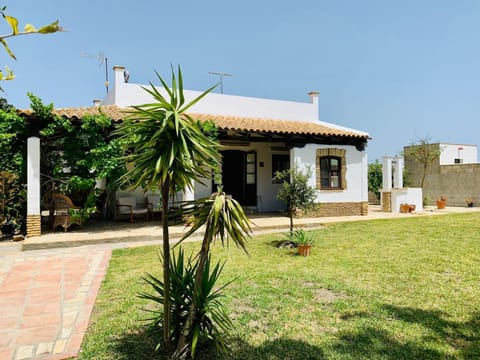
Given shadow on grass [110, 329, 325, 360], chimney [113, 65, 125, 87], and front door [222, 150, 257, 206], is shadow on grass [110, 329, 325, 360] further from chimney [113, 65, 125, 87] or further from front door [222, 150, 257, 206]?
chimney [113, 65, 125, 87]

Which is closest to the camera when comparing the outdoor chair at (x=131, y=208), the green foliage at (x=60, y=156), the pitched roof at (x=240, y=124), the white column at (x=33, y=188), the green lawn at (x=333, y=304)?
the green lawn at (x=333, y=304)

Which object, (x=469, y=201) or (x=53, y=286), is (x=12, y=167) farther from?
(x=469, y=201)

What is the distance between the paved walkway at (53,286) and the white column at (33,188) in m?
0.42

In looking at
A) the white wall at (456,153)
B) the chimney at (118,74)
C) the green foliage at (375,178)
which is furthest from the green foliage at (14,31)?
the white wall at (456,153)

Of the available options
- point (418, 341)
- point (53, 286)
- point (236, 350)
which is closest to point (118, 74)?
point (53, 286)

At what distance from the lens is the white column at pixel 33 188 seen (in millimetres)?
8789

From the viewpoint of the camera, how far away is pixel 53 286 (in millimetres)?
5105

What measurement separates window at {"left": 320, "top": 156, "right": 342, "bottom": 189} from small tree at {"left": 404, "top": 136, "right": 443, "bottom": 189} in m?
8.76

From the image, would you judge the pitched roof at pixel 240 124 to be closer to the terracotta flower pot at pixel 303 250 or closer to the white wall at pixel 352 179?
the white wall at pixel 352 179

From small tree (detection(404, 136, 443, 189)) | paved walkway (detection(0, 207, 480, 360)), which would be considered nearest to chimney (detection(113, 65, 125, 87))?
paved walkway (detection(0, 207, 480, 360))

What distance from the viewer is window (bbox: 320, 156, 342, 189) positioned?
1368 cm

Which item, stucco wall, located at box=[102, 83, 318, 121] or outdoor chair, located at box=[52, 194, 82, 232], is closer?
outdoor chair, located at box=[52, 194, 82, 232]

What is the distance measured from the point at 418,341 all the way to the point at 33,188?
9522 mm

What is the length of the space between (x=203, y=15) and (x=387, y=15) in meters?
6.32
